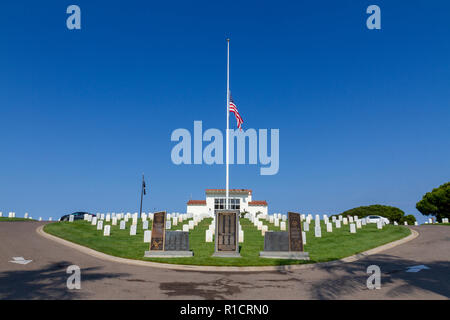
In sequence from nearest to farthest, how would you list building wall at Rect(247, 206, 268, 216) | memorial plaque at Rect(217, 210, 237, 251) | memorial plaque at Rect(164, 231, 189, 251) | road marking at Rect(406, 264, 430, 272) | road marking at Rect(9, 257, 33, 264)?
road marking at Rect(406, 264, 430, 272)
road marking at Rect(9, 257, 33, 264)
memorial plaque at Rect(217, 210, 237, 251)
memorial plaque at Rect(164, 231, 189, 251)
building wall at Rect(247, 206, 268, 216)

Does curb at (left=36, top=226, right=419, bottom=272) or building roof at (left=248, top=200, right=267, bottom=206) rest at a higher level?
building roof at (left=248, top=200, right=267, bottom=206)

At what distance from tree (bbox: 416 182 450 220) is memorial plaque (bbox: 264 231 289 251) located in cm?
4427

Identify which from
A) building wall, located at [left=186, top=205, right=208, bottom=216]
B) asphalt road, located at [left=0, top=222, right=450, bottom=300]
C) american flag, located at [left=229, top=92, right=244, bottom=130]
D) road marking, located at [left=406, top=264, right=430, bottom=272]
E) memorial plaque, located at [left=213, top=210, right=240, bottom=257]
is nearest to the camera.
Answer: asphalt road, located at [left=0, top=222, right=450, bottom=300]

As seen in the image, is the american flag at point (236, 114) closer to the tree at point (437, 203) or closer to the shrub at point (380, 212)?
the shrub at point (380, 212)

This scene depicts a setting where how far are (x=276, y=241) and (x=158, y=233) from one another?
5603 millimetres

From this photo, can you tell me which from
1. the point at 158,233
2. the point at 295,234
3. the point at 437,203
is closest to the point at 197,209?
the point at 158,233

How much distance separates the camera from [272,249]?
43.2 feet

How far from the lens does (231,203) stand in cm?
4762

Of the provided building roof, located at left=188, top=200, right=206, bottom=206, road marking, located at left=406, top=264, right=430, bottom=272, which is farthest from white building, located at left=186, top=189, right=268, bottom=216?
road marking, located at left=406, top=264, right=430, bottom=272

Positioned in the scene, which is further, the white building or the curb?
the white building

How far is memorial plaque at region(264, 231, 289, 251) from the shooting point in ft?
43.3

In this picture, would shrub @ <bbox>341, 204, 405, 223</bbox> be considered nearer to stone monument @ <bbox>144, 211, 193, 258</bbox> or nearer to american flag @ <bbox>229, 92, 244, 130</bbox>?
american flag @ <bbox>229, 92, 244, 130</bbox>

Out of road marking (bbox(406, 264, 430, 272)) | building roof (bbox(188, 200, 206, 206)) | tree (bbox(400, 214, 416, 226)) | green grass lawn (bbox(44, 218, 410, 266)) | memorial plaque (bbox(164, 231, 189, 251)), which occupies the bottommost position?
tree (bbox(400, 214, 416, 226))

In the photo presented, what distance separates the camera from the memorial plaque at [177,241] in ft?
44.1
